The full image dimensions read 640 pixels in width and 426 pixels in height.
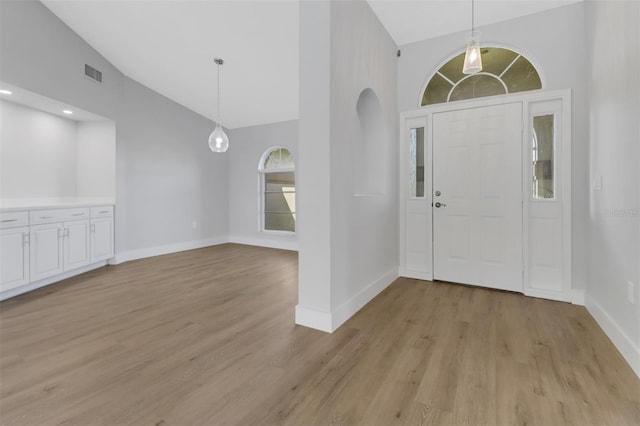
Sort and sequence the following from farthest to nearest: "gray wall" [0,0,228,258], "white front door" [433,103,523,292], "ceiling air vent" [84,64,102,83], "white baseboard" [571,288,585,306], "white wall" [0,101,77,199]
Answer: "ceiling air vent" [84,64,102,83] < "white wall" [0,101,77,199] < "gray wall" [0,0,228,258] < "white front door" [433,103,523,292] < "white baseboard" [571,288,585,306]

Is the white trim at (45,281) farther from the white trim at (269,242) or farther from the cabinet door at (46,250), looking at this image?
the white trim at (269,242)

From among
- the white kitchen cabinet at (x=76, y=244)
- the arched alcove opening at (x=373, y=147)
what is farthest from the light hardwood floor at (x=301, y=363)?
the arched alcove opening at (x=373, y=147)

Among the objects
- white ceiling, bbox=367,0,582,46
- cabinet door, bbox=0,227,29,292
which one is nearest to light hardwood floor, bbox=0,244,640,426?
cabinet door, bbox=0,227,29,292

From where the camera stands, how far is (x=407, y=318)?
2.52 meters

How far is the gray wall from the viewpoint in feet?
11.1

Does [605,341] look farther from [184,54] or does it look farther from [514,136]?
[184,54]

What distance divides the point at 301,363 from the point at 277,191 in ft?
16.2

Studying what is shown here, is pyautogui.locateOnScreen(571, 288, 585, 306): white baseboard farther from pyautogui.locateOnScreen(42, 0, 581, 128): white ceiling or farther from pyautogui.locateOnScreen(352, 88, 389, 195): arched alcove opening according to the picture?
pyautogui.locateOnScreen(42, 0, 581, 128): white ceiling

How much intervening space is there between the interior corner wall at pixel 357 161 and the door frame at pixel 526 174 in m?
0.31

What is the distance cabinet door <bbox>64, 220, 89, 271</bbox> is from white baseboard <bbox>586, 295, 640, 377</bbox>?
18.0 feet

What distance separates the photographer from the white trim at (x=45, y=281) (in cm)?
310

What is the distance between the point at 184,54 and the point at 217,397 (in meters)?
4.39

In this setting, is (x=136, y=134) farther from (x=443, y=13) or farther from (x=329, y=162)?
(x=443, y=13)

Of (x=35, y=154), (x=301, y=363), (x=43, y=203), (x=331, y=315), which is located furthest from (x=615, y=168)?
(x=35, y=154)
